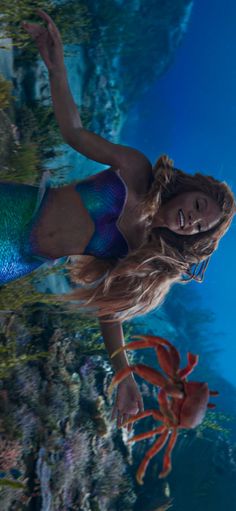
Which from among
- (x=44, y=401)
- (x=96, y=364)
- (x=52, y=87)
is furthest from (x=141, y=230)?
(x=96, y=364)

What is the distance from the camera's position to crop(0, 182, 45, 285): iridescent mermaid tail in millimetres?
2139

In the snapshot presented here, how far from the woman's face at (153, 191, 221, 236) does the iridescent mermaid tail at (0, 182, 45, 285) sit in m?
0.76

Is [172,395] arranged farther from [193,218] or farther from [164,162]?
[164,162]

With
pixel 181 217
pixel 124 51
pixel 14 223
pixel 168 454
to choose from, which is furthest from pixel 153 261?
pixel 124 51

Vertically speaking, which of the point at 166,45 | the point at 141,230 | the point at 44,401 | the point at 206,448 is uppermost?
the point at 166,45

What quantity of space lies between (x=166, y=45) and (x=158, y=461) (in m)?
15.2

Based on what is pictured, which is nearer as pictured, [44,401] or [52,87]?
[52,87]

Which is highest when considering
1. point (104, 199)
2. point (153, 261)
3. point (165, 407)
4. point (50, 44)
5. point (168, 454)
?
point (50, 44)

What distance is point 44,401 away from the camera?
505cm

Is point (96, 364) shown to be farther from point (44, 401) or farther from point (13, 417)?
point (13, 417)

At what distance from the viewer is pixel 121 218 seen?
7.61 ft

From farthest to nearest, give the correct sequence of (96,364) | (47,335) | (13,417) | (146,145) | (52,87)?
(146,145) < (96,364) < (47,335) < (13,417) < (52,87)

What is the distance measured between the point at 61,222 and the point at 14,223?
28 cm

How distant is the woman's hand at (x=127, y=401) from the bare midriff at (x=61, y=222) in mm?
1029
